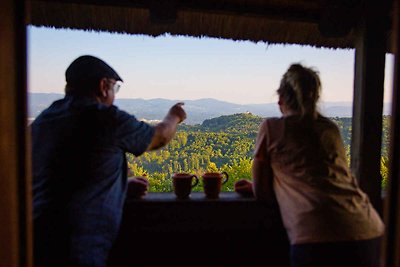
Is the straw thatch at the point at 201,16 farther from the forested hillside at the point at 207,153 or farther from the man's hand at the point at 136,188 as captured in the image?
the man's hand at the point at 136,188

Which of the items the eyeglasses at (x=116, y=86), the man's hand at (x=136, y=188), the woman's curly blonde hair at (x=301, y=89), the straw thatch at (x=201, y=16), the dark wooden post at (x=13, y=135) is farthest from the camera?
the straw thatch at (x=201, y=16)

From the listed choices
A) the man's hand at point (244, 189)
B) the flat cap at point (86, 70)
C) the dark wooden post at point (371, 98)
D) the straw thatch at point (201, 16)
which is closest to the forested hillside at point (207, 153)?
the dark wooden post at point (371, 98)

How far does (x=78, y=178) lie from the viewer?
151cm

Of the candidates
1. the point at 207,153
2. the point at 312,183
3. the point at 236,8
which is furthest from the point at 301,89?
the point at 207,153

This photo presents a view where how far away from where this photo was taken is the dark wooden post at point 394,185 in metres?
0.75

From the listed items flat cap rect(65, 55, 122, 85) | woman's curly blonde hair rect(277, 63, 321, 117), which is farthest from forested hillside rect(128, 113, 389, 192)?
flat cap rect(65, 55, 122, 85)

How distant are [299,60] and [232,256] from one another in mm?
1170

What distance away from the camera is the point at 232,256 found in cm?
212

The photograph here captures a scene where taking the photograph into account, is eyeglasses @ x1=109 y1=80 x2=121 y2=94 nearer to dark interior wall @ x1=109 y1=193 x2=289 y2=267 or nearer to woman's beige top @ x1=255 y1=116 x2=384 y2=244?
dark interior wall @ x1=109 y1=193 x2=289 y2=267

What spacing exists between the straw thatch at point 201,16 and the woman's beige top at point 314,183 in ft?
2.86

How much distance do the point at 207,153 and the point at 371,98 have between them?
1.50 meters

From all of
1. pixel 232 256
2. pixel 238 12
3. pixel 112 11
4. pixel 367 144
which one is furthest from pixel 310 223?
pixel 112 11

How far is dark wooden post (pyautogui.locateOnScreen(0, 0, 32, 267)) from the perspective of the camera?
0.71 meters

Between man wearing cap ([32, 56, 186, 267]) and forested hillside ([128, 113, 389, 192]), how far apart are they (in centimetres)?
98
